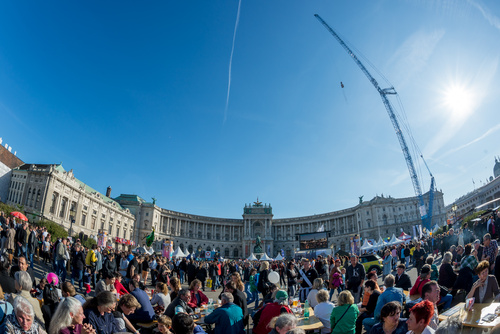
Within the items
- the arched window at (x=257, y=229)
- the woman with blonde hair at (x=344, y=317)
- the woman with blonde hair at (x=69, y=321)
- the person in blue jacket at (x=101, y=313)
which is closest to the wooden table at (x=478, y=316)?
the woman with blonde hair at (x=344, y=317)

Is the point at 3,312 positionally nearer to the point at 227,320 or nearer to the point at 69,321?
the point at 69,321

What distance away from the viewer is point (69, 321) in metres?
4.53

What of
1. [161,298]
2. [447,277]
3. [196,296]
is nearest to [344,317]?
[196,296]

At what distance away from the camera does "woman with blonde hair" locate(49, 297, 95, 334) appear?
4.40m

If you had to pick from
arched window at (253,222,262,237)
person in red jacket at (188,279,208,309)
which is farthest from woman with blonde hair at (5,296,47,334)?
arched window at (253,222,262,237)

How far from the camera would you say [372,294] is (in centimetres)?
727

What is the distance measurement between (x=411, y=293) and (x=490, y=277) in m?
1.94

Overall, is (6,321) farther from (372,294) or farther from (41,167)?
→ (41,167)

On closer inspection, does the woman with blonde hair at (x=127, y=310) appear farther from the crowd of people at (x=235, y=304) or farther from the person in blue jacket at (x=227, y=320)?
the person in blue jacket at (x=227, y=320)

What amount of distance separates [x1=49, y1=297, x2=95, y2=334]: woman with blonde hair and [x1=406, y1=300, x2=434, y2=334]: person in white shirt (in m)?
4.56

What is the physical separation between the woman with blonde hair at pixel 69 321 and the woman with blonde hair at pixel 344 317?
439cm

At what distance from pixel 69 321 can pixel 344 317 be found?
4.85 meters

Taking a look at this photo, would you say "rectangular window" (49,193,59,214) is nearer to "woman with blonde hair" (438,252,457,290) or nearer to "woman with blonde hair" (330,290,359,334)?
"woman with blonde hair" (330,290,359,334)

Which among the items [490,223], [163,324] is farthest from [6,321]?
[490,223]
